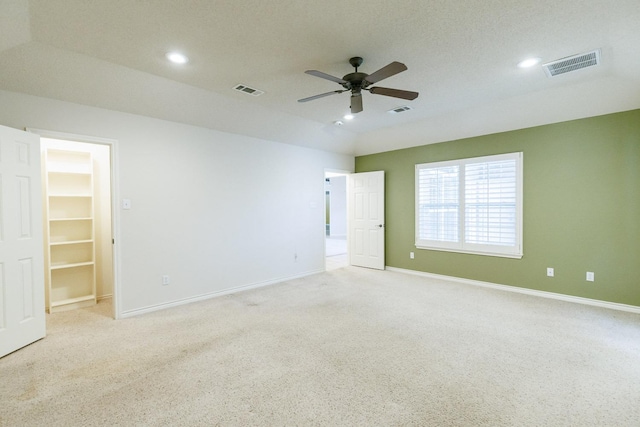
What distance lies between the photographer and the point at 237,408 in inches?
77.6

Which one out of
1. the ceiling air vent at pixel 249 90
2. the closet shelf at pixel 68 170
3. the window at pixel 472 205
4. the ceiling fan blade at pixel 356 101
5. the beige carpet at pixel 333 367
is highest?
the ceiling air vent at pixel 249 90

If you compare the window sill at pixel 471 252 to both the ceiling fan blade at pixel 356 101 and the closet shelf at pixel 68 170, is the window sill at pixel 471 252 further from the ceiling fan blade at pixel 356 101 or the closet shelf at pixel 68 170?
the closet shelf at pixel 68 170

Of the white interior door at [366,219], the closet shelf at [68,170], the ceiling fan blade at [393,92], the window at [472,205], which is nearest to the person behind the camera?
the ceiling fan blade at [393,92]

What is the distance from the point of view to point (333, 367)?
2.46 meters

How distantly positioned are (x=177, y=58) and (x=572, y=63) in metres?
3.97

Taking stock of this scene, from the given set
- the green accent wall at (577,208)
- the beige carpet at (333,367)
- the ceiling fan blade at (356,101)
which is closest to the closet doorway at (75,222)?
the beige carpet at (333,367)

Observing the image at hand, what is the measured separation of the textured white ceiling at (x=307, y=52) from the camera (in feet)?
6.95

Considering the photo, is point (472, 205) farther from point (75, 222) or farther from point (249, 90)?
point (75, 222)

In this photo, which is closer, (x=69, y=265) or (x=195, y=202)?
(x=69, y=265)

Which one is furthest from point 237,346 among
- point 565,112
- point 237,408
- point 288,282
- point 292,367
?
point 565,112

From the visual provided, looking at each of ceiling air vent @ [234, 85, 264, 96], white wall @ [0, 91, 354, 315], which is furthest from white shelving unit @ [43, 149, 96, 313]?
ceiling air vent @ [234, 85, 264, 96]

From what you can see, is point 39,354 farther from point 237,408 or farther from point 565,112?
point 565,112

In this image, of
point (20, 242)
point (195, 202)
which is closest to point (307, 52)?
point (195, 202)

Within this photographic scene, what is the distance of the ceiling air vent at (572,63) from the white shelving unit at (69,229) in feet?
19.2
